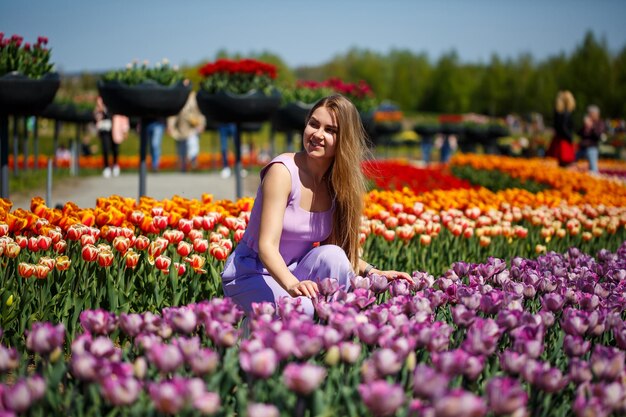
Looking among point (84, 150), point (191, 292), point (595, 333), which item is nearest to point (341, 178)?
point (191, 292)

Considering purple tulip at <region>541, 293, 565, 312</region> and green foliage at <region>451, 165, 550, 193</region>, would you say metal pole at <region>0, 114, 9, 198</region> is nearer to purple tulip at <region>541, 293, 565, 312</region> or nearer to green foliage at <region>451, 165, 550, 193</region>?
purple tulip at <region>541, 293, 565, 312</region>

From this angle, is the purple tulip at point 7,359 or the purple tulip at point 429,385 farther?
the purple tulip at point 7,359

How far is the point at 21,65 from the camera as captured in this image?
18.8 feet

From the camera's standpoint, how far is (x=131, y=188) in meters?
10.3

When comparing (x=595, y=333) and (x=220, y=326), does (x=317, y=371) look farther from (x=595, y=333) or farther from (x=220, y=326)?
(x=595, y=333)

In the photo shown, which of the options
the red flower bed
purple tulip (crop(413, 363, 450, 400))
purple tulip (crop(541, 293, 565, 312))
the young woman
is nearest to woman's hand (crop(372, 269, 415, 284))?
the young woman

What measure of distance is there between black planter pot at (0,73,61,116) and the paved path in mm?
2784

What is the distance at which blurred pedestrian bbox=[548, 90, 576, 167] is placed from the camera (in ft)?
41.3

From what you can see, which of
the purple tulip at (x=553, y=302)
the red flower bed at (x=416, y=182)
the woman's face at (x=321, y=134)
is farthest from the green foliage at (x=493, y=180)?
the purple tulip at (x=553, y=302)

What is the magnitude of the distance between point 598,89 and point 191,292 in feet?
175

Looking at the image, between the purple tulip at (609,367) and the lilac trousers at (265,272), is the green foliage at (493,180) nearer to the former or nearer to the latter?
the lilac trousers at (265,272)

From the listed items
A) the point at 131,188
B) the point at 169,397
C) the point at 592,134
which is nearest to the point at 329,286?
the point at 169,397

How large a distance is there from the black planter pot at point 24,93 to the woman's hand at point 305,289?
356 centimetres

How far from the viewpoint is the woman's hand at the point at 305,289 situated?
2822 millimetres
